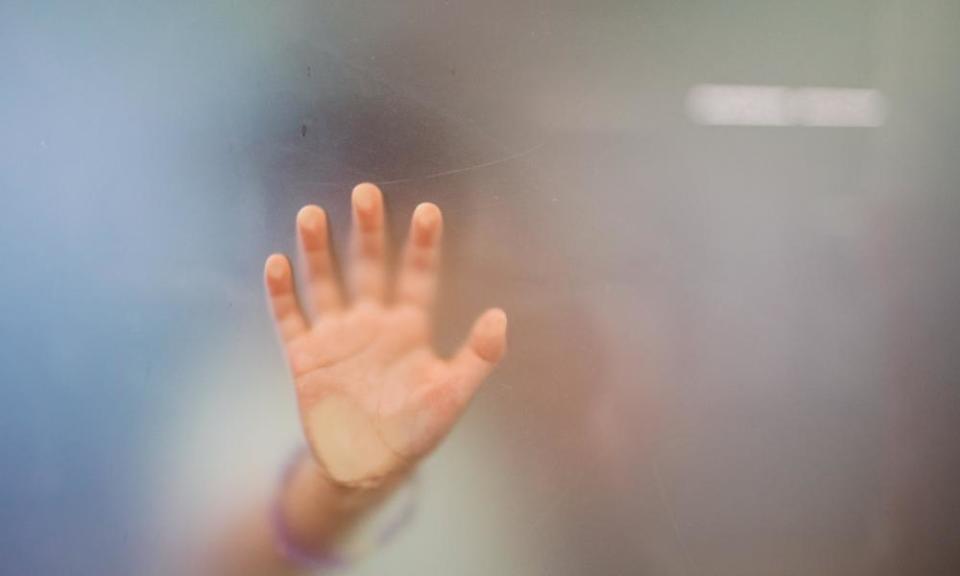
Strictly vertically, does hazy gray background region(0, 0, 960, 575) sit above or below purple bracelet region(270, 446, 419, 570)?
above

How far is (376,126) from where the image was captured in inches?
29.9

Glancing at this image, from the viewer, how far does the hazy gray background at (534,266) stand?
76cm

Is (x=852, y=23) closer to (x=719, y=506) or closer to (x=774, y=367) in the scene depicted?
(x=774, y=367)

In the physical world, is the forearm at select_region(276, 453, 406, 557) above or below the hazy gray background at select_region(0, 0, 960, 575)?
below

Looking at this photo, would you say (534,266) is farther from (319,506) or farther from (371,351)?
(319,506)

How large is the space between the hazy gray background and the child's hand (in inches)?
0.9

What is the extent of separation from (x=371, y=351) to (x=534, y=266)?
204mm

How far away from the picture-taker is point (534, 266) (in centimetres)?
77

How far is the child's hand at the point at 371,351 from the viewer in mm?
750

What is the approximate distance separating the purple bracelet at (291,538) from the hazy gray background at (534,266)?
1 centimetres

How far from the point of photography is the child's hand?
75cm

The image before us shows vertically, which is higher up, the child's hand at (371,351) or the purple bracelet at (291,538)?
the child's hand at (371,351)

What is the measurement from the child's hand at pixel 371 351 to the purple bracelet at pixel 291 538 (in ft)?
0.13

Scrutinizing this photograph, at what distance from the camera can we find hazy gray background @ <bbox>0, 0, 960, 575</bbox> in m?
0.76
